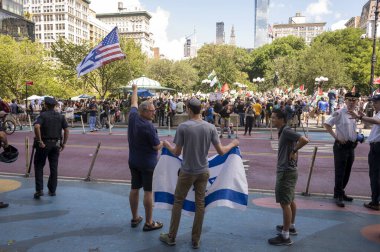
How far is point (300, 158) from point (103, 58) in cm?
867

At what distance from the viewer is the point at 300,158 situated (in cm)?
1222

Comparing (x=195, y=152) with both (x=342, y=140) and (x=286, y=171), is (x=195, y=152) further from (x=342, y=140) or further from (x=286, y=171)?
(x=342, y=140)

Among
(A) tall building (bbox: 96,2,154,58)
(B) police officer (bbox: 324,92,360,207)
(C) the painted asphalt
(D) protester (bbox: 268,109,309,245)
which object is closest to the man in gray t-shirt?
(C) the painted asphalt

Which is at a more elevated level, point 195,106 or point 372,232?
point 195,106

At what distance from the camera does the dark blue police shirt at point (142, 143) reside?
5289mm

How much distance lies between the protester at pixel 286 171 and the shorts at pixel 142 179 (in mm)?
1834

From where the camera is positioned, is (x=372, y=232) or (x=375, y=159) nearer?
(x=372, y=232)

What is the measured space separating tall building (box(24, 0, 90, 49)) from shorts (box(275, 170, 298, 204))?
137 meters

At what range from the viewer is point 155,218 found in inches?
240

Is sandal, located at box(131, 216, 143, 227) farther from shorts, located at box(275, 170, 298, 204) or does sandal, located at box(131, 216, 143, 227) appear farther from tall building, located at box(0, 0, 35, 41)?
tall building, located at box(0, 0, 35, 41)

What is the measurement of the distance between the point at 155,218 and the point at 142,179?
100 centimetres

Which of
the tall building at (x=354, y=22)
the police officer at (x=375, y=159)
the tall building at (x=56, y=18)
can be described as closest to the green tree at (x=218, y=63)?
the police officer at (x=375, y=159)

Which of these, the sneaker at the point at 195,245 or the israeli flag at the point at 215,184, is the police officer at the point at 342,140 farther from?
the sneaker at the point at 195,245

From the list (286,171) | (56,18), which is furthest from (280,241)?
(56,18)
